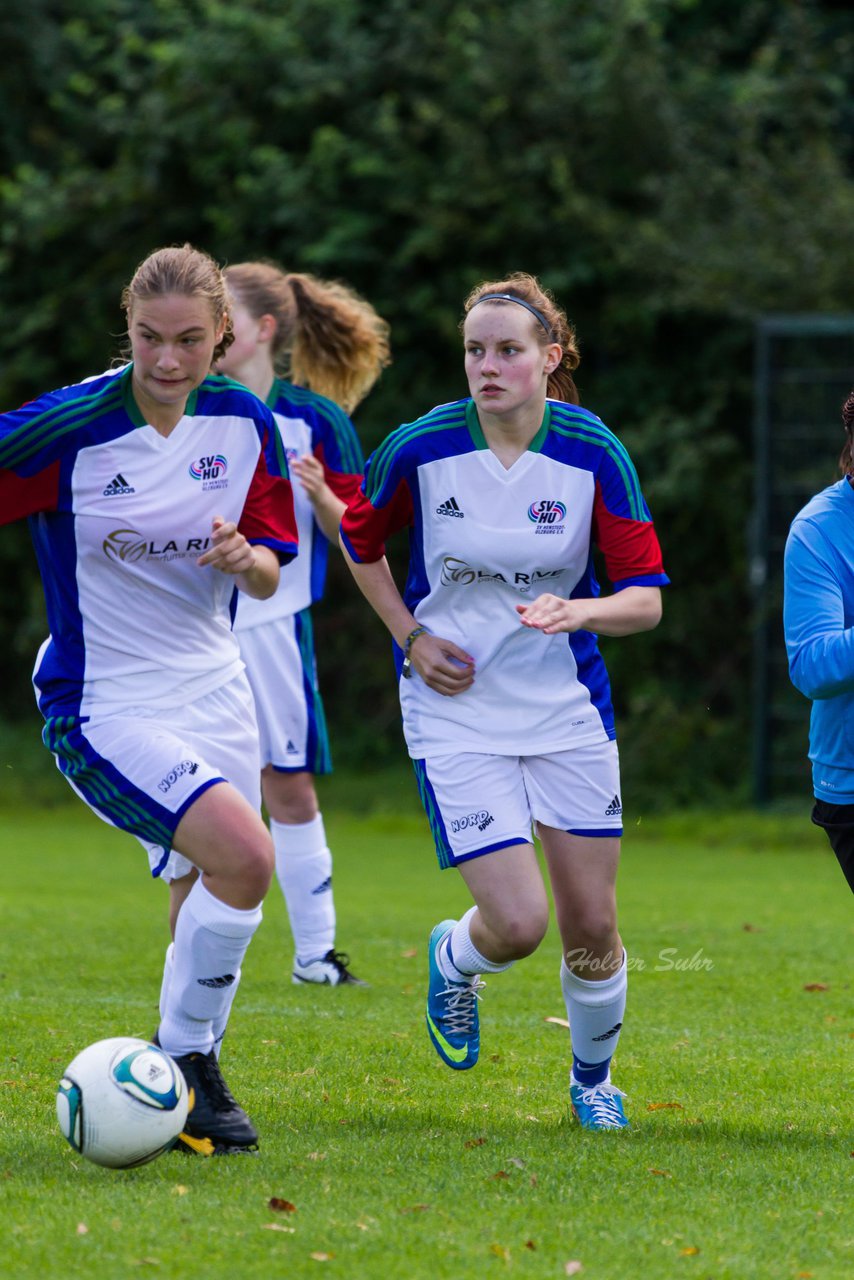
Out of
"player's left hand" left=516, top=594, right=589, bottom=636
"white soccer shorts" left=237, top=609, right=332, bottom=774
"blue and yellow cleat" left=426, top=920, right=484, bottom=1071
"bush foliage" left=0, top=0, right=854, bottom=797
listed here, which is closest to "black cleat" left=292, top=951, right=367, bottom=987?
"white soccer shorts" left=237, top=609, right=332, bottom=774

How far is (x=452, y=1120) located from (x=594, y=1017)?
0.48 metres

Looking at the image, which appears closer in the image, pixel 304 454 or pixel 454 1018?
pixel 454 1018

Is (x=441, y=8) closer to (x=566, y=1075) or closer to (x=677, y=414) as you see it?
(x=677, y=414)

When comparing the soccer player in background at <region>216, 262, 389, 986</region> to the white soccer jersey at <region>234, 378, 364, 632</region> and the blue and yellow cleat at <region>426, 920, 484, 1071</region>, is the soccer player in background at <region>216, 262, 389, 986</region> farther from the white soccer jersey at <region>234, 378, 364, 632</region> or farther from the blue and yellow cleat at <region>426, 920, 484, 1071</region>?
the blue and yellow cleat at <region>426, 920, 484, 1071</region>

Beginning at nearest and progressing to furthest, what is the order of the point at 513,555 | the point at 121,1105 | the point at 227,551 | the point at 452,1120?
the point at 121,1105, the point at 227,551, the point at 513,555, the point at 452,1120

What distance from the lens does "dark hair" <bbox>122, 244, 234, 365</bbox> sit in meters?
4.64

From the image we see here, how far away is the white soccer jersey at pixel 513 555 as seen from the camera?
490 cm

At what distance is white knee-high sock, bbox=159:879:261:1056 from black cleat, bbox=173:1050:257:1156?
6 cm

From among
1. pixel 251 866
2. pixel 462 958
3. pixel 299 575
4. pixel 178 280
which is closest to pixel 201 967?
pixel 251 866

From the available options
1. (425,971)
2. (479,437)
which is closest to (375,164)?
(425,971)

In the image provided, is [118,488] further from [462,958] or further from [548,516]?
[462,958]

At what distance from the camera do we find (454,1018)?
5.18m

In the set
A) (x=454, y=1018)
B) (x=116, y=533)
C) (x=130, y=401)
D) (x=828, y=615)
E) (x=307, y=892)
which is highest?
(x=130, y=401)

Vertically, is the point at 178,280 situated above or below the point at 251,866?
above
